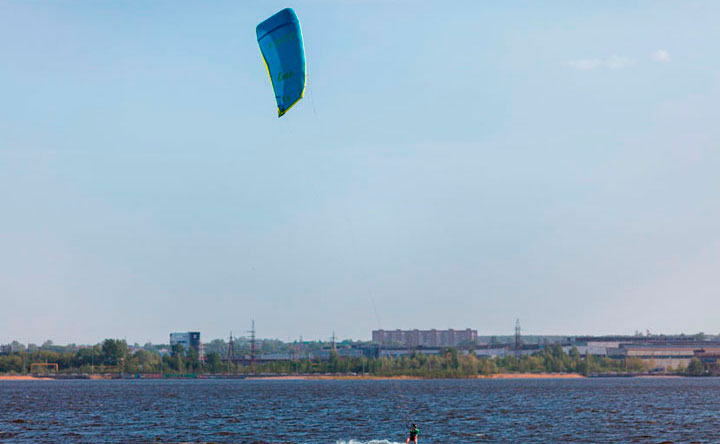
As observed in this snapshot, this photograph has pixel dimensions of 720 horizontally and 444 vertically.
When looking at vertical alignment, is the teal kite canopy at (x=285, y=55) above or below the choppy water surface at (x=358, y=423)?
above

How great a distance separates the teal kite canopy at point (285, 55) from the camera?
56031 mm

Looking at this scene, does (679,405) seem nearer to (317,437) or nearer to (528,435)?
(528,435)

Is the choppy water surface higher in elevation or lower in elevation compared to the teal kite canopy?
lower

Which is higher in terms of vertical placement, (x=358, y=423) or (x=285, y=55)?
(x=285, y=55)

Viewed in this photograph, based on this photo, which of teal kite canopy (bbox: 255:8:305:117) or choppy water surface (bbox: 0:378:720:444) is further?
choppy water surface (bbox: 0:378:720:444)

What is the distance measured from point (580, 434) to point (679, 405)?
63.1m

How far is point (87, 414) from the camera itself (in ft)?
399

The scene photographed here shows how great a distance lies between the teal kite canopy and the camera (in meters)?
56.0

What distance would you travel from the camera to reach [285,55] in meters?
56.6

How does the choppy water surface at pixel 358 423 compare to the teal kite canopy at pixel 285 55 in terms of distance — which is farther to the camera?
the choppy water surface at pixel 358 423

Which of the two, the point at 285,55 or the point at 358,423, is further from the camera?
the point at 358,423

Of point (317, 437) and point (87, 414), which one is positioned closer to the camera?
point (317, 437)

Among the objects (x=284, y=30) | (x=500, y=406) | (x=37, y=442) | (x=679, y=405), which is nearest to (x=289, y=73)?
(x=284, y=30)

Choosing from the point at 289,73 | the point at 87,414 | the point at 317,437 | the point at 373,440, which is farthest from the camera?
the point at 87,414
